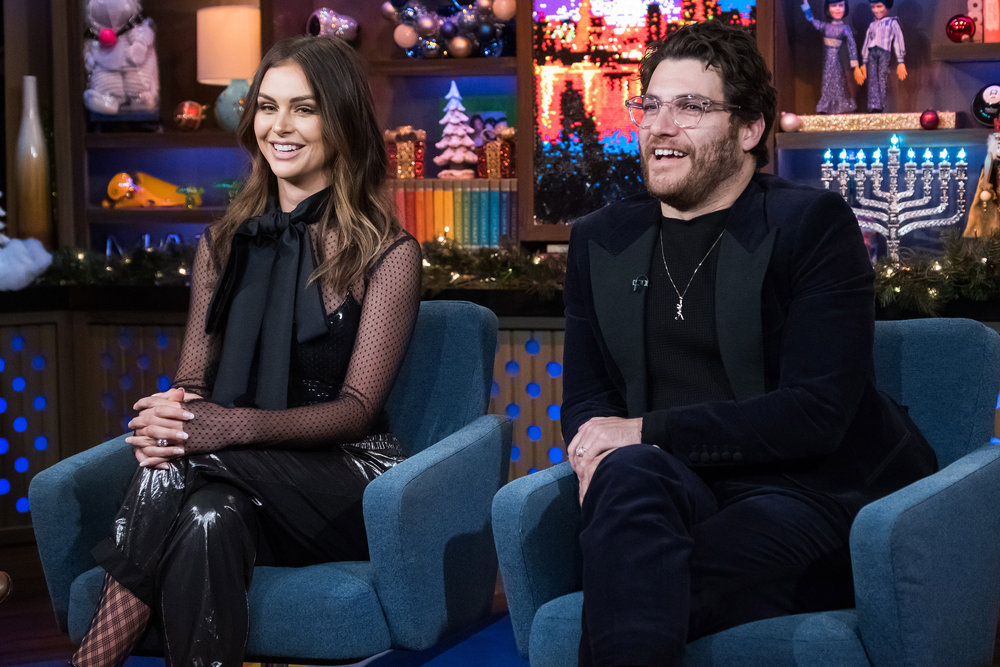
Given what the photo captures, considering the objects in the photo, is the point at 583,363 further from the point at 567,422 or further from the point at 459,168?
the point at 459,168

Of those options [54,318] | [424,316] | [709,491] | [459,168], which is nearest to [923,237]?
[459,168]

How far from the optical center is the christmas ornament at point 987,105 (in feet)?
12.4

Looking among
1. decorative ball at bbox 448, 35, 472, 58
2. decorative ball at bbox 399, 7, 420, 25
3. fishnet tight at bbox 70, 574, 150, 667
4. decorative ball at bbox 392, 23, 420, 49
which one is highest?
decorative ball at bbox 399, 7, 420, 25

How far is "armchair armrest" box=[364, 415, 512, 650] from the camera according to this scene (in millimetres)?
1902

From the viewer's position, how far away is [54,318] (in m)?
3.73

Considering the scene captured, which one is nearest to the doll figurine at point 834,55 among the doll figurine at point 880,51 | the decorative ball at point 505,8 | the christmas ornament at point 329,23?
the doll figurine at point 880,51

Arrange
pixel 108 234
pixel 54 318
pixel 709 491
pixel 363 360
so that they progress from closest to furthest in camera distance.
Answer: pixel 709 491
pixel 363 360
pixel 54 318
pixel 108 234

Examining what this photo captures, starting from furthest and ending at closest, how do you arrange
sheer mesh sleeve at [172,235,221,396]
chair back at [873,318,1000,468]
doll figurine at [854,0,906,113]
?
doll figurine at [854,0,906,113] → sheer mesh sleeve at [172,235,221,396] → chair back at [873,318,1000,468]

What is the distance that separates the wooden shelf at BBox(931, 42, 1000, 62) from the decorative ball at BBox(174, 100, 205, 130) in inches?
99.8

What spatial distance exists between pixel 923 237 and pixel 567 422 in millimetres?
2238

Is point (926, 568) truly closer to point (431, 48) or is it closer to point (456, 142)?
point (456, 142)

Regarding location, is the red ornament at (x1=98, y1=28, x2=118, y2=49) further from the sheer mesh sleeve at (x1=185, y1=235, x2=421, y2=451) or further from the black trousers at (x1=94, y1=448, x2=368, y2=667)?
the black trousers at (x1=94, y1=448, x2=368, y2=667)

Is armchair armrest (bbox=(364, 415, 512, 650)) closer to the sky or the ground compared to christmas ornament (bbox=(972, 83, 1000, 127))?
closer to the ground

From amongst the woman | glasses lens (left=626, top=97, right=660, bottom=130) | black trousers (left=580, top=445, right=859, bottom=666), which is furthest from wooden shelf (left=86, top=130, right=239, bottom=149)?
black trousers (left=580, top=445, right=859, bottom=666)
